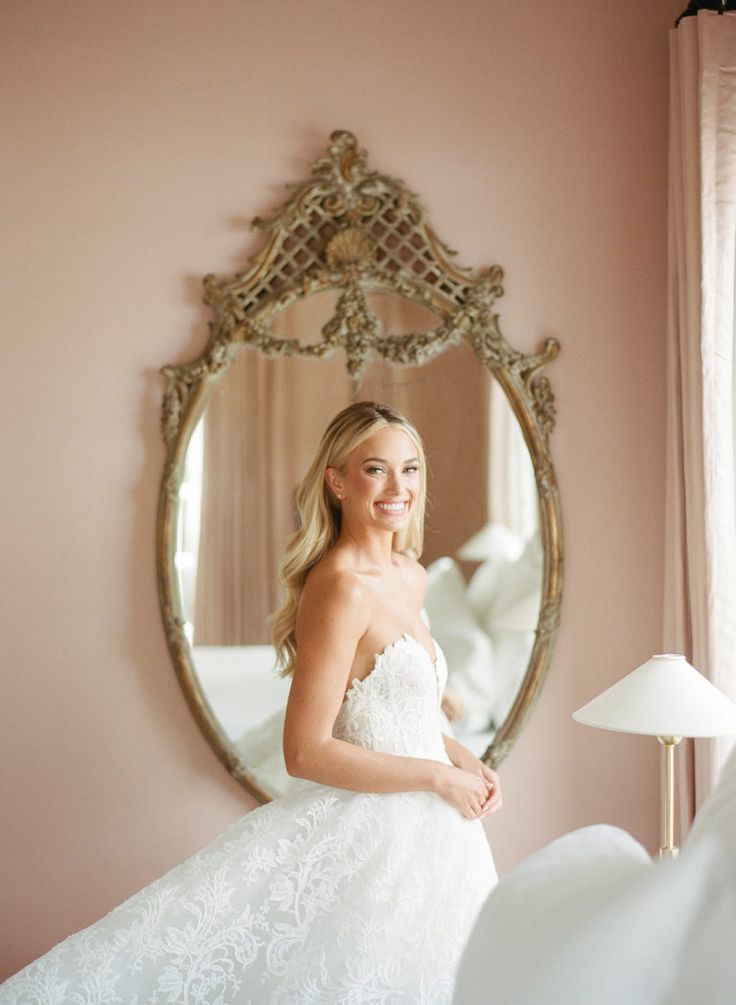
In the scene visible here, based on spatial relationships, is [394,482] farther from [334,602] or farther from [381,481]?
[334,602]

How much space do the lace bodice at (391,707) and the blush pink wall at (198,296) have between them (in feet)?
2.96

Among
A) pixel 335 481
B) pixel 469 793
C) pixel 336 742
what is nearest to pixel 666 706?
pixel 469 793

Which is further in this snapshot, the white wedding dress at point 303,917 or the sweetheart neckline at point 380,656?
the sweetheart neckline at point 380,656

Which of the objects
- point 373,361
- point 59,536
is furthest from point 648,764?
point 59,536

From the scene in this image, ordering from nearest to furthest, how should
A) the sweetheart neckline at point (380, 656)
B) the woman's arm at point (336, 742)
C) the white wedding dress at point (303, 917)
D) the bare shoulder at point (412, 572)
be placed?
the white wedding dress at point (303, 917)
the woman's arm at point (336, 742)
the sweetheart neckline at point (380, 656)
the bare shoulder at point (412, 572)

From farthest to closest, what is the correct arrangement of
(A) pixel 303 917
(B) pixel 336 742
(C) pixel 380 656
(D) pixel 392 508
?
(D) pixel 392 508, (C) pixel 380 656, (B) pixel 336 742, (A) pixel 303 917

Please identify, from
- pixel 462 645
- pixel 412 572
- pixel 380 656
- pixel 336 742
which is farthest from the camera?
pixel 462 645

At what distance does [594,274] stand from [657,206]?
0.25 m

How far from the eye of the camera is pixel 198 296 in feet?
9.29

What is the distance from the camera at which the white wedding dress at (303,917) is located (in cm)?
168

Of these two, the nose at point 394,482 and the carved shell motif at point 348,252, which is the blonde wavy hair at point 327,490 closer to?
the nose at point 394,482

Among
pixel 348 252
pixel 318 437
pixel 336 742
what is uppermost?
pixel 348 252

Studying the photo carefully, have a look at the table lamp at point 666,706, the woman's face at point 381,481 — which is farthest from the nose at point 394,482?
the table lamp at point 666,706

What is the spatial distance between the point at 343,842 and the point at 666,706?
2.32 ft
